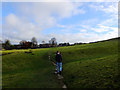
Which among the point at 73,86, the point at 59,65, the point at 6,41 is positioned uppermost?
the point at 6,41

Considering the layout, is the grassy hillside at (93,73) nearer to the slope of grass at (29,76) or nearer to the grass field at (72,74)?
the grass field at (72,74)

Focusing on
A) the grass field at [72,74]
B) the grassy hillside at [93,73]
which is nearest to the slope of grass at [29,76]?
the grass field at [72,74]

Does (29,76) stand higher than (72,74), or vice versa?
(72,74)

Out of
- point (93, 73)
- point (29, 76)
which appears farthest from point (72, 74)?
point (29, 76)

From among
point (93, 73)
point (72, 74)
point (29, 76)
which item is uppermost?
point (93, 73)

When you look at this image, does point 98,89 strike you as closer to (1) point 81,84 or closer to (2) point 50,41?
(1) point 81,84

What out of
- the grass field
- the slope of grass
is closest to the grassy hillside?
the grass field

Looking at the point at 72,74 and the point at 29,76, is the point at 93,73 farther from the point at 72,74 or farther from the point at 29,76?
the point at 29,76

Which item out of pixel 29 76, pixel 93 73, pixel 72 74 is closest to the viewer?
pixel 93 73

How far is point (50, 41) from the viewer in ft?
535

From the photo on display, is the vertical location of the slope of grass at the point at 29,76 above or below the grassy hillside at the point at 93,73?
below

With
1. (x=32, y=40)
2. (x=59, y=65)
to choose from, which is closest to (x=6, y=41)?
(x=32, y=40)

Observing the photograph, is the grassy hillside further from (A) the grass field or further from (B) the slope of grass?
(B) the slope of grass

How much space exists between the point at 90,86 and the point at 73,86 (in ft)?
6.17
